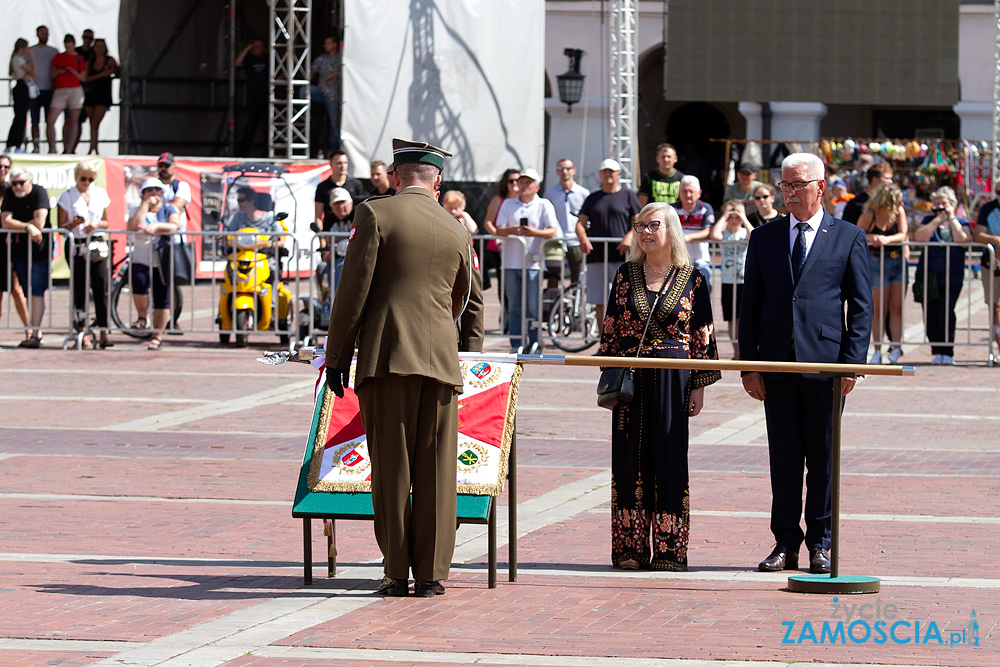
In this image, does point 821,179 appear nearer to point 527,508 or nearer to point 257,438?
point 527,508

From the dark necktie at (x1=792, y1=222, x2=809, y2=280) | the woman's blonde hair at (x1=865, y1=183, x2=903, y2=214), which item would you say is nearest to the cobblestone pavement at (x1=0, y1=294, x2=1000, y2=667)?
the dark necktie at (x1=792, y1=222, x2=809, y2=280)

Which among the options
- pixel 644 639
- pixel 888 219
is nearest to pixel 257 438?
pixel 644 639

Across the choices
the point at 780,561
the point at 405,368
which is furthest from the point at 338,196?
the point at 405,368

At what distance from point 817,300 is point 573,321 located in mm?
9535

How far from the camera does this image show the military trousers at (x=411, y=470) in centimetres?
657

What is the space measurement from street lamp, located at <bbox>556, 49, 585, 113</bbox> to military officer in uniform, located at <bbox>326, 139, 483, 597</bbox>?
86.3 feet

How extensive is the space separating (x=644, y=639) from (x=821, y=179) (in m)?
2.57

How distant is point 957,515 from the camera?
855 centimetres

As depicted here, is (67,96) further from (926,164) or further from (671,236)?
(671,236)

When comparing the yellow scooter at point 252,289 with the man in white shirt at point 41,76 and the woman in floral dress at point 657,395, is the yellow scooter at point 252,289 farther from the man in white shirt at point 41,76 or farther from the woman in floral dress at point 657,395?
the man in white shirt at point 41,76

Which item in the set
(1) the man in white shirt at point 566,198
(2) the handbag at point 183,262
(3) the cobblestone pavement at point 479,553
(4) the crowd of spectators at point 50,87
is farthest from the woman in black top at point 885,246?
(4) the crowd of spectators at point 50,87

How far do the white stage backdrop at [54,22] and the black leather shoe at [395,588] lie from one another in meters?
20.6

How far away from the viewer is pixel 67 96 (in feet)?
81.8

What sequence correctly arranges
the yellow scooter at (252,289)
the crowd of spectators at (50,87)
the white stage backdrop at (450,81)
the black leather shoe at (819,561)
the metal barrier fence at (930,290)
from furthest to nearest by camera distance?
the white stage backdrop at (450,81) < the crowd of spectators at (50,87) < the yellow scooter at (252,289) < the metal barrier fence at (930,290) < the black leather shoe at (819,561)
